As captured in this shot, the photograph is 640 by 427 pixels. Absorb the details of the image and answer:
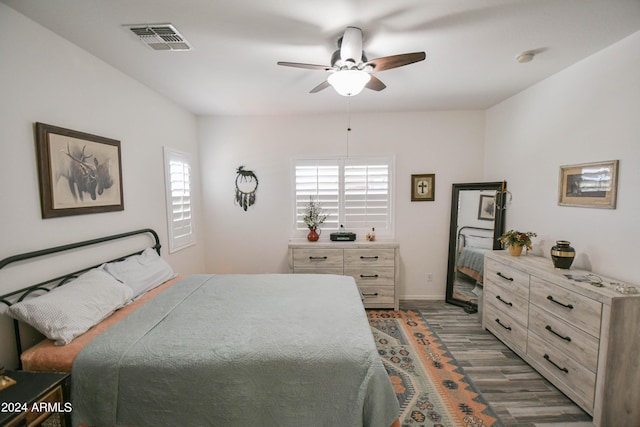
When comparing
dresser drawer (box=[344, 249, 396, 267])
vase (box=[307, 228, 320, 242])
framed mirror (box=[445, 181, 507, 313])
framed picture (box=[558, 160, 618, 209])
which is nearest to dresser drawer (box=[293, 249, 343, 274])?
dresser drawer (box=[344, 249, 396, 267])

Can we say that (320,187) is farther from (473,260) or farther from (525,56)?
(525,56)

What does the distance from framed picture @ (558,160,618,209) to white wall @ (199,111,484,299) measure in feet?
4.60

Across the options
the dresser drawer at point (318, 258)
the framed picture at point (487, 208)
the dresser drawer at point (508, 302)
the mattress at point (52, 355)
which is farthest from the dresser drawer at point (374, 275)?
the mattress at point (52, 355)

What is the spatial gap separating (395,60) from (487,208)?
2643 millimetres

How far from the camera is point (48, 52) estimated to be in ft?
5.99

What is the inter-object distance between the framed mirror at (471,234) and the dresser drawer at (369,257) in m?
1.04

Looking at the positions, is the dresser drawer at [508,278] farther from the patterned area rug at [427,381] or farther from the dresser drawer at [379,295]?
the dresser drawer at [379,295]

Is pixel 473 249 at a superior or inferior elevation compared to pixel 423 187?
inferior

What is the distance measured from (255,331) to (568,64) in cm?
360

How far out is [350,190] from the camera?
3967 mm

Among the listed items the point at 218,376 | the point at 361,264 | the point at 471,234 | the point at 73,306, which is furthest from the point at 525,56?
the point at 73,306

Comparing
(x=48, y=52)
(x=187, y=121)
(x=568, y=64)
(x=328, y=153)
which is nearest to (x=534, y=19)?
(x=568, y=64)

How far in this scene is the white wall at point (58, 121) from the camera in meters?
1.60

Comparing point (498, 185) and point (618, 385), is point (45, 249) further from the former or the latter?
point (498, 185)
